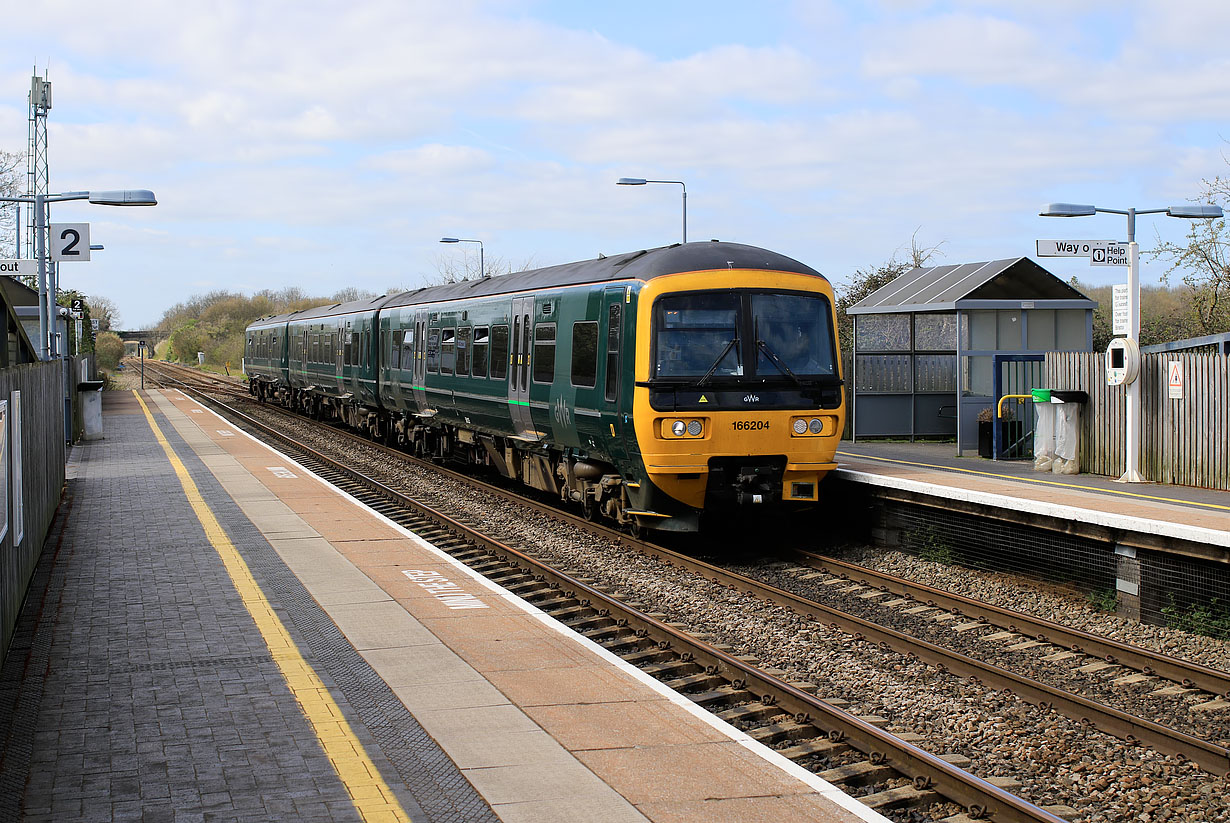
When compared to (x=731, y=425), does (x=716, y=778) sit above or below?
below

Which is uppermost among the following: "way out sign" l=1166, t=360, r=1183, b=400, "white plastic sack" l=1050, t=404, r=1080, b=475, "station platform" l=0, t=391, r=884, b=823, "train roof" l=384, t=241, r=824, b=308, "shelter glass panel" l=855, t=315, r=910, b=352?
"train roof" l=384, t=241, r=824, b=308

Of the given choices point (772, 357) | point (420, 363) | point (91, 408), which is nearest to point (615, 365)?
point (772, 357)

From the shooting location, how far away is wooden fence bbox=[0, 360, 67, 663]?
23.7 feet

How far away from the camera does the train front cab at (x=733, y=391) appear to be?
11594 millimetres

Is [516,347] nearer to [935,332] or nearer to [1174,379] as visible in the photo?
[1174,379]

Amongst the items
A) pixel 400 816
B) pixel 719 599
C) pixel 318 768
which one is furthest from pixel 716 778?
pixel 719 599

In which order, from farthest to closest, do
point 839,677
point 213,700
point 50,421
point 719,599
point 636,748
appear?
point 50,421, point 719,599, point 839,677, point 213,700, point 636,748

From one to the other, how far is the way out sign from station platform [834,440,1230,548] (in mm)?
1170

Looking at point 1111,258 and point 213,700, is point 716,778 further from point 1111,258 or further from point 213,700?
point 1111,258

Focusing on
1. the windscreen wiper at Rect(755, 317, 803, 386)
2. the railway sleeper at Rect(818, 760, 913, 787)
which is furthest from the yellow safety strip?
the railway sleeper at Rect(818, 760, 913, 787)

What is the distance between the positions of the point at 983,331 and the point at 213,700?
611 inches

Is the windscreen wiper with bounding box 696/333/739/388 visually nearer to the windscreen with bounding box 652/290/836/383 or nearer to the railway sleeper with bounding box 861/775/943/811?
the windscreen with bounding box 652/290/836/383

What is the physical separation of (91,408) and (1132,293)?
22.3 m

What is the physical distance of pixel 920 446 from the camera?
65.9 feet
